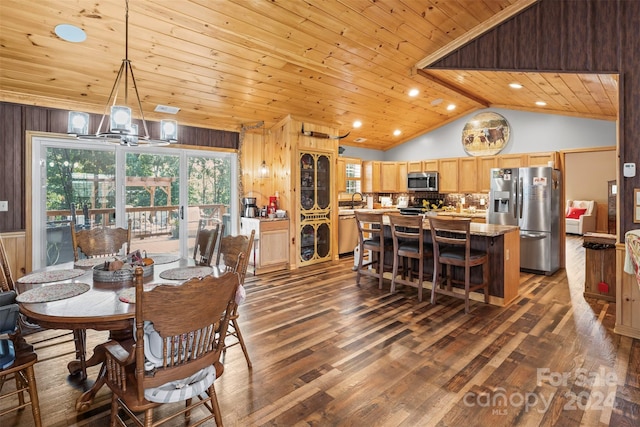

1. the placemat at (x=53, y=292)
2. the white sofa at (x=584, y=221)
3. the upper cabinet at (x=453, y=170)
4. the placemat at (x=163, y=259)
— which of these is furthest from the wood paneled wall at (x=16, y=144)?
the white sofa at (x=584, y=221)

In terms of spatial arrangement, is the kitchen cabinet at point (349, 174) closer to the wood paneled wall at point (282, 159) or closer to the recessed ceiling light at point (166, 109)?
the wood paneled wall at point (282, 159)

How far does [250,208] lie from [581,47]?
4633 mm

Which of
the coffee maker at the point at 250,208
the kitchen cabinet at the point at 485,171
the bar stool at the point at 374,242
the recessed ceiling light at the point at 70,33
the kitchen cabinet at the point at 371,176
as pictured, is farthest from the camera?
the kitchen cabinet at the point at 371,176

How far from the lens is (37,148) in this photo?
400cm

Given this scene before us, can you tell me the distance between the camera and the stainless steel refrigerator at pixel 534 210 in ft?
17.5

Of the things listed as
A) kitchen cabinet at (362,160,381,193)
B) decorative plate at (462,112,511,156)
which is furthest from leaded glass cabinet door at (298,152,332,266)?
decorative plate at (462,112,511,156)

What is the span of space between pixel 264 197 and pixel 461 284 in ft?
11.5

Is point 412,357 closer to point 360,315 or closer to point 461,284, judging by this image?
point 360,315

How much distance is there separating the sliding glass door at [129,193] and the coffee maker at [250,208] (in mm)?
175

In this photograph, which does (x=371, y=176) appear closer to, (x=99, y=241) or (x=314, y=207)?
(x=314, y=207)

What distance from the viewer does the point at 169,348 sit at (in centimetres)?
162

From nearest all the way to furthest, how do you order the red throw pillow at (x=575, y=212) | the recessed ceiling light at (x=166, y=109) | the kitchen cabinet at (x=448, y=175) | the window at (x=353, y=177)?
1. the recessed ceiling light at (x=166, y=109)
2. the kitchen cabinet at (x=448, y=175)
3. the window at (x=353, y=177)
4. the red throw pillow at (x=575, y=212)

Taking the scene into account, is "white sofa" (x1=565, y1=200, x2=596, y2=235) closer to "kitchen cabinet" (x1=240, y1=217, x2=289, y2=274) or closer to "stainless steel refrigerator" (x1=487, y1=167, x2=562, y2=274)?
"stainless steel refrigerator" (x1=487, y1=167, x2=562, y2=274)

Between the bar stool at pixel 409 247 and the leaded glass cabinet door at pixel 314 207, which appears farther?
the leaded glass cabinet door at pixel 314 207
